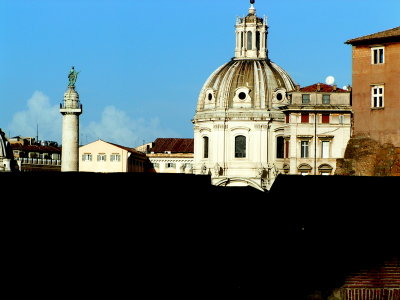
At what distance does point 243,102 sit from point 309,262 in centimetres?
8339

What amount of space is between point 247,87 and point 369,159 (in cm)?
5876

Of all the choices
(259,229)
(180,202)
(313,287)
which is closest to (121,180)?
(180,202)

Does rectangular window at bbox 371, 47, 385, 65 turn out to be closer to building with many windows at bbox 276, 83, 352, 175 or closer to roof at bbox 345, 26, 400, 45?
roof at bbox 345, 26, 400, 45

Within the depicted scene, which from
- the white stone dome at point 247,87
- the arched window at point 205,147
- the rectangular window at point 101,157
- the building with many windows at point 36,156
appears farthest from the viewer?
the building with many windows at point 36,156

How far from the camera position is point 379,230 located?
1600cm

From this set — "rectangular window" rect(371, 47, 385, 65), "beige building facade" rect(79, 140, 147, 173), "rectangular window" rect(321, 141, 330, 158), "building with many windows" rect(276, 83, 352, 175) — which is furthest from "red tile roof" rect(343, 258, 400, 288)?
"beige building facade" rect(79, 140, 147, 173)

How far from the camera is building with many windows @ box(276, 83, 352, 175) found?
76500 mm

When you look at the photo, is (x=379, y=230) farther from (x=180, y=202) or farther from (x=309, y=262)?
(x=180, y=202)

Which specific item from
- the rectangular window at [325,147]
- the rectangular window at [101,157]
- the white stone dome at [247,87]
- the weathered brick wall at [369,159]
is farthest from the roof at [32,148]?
the weathered brick wall at [369,159]

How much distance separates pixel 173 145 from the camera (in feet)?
419

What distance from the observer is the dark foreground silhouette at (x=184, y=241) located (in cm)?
1558

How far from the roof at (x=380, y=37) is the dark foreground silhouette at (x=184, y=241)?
26034 mm

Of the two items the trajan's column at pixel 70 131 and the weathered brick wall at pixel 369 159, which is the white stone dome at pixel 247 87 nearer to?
the trajan's column at pixel 70 131

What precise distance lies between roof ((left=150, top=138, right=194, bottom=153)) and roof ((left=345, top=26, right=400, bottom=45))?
81.8 metres
